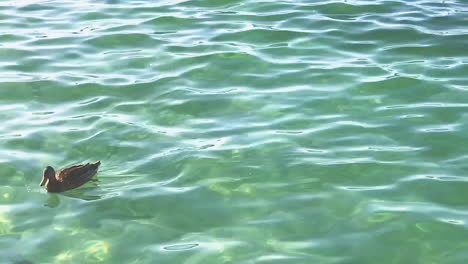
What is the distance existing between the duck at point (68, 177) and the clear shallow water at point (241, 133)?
142 mm

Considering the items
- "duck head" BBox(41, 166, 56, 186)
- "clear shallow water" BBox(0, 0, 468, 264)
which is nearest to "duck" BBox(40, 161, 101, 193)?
"duck head" BBox(41, 166, 56, 186)

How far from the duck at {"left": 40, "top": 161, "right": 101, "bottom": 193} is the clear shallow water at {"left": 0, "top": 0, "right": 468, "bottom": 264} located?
14cm

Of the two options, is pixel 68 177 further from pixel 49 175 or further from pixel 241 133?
pixel 241 133

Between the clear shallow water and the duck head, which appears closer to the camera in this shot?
the clear shallow water

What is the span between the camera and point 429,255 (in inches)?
245

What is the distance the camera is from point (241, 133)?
28.0 feet

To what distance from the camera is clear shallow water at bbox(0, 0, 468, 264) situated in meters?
6.57

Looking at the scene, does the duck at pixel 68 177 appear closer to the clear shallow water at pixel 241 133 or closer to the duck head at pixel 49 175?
the duck head at pixel 49 175

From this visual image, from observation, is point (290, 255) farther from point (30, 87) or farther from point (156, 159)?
point (30, 87)

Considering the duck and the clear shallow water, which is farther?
the duck

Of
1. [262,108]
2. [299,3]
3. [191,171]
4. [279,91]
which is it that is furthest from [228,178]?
[299,3]

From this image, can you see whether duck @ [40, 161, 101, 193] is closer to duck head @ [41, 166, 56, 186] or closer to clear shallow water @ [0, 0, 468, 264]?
duck head @ [41, 166, 56, 186]

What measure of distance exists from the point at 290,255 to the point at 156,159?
2292 millimetres

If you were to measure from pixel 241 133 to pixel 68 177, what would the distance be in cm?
212
